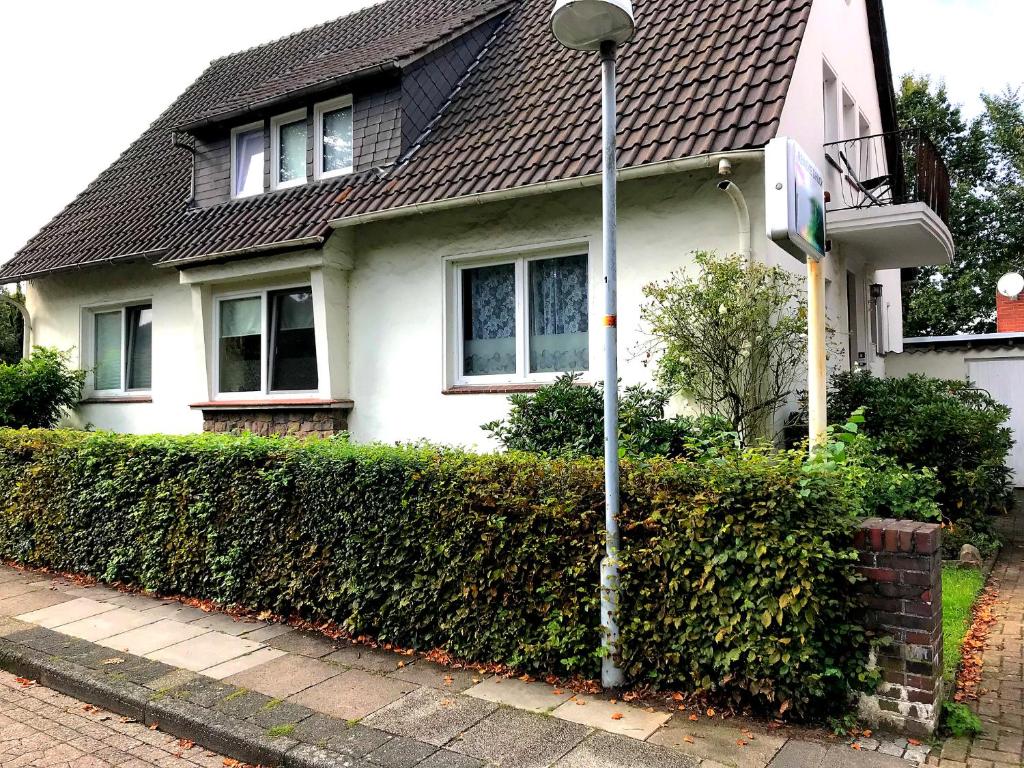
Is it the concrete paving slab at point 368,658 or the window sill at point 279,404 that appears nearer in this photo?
the concrete paving slab at point 368,658

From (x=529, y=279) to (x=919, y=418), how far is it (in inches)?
172

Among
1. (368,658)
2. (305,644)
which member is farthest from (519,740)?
(305,644)

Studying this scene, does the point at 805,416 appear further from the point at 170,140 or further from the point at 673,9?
the point at 170,140

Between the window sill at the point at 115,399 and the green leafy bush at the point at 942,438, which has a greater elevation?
the window sill at the point at 115,399

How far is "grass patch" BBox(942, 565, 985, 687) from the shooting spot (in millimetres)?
4688

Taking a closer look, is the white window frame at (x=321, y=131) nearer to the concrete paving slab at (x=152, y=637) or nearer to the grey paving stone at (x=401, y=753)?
the concrete paving slab at (x=152, y=637)

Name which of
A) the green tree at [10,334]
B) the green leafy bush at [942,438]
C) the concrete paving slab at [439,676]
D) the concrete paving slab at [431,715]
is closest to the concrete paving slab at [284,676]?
the concrete paving slab at [439,676]

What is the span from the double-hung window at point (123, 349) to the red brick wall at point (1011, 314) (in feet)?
55.0

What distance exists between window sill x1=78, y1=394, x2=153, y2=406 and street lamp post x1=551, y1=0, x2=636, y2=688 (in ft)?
32.3

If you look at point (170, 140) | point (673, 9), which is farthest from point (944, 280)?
point (170, 140)

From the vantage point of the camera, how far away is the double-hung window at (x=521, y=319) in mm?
8453

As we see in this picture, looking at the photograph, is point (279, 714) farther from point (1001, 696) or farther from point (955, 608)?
point (955, 608)

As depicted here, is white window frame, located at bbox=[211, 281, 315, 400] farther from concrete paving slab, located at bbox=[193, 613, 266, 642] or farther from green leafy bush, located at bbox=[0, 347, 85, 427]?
concrete paving slab, located at bbox=[193, 613, 266, 642]

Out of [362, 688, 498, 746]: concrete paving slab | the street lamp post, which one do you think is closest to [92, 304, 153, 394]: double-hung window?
[362, 688, 498, 746]: concrete paving slab
